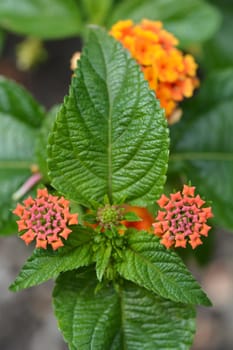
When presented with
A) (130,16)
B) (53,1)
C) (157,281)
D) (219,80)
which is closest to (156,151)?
(157,281)

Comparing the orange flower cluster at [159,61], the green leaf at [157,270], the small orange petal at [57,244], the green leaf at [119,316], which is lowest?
the green leaf at [119,316]

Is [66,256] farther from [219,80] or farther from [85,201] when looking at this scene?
[219,80]

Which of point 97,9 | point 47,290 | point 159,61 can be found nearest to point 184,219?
point 159,61

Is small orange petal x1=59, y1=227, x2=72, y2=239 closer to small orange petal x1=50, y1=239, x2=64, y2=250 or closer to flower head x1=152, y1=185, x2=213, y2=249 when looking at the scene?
small orange petal x1=50, y1=239, x2=64, y2=250

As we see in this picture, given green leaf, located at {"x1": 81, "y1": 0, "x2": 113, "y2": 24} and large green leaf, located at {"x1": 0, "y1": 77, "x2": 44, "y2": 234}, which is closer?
large green leaf, located at {"x1": 0, "y1": 77, "x2": 44, "y2": 234}

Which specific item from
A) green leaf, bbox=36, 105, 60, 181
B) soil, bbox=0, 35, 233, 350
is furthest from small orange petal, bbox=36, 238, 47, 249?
soil, bbox=0, 35, 233, 350

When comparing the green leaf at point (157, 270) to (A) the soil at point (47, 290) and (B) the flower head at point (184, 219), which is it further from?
(A) the soil at point (47, 290)

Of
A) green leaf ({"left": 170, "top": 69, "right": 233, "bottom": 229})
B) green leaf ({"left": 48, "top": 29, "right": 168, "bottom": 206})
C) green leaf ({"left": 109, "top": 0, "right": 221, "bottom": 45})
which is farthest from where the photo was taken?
green leaf ({"left": 109, "top": 0, "right": 221, "bottom": 45})

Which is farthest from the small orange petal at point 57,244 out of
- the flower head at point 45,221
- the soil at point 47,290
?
the soil at point 47,290
